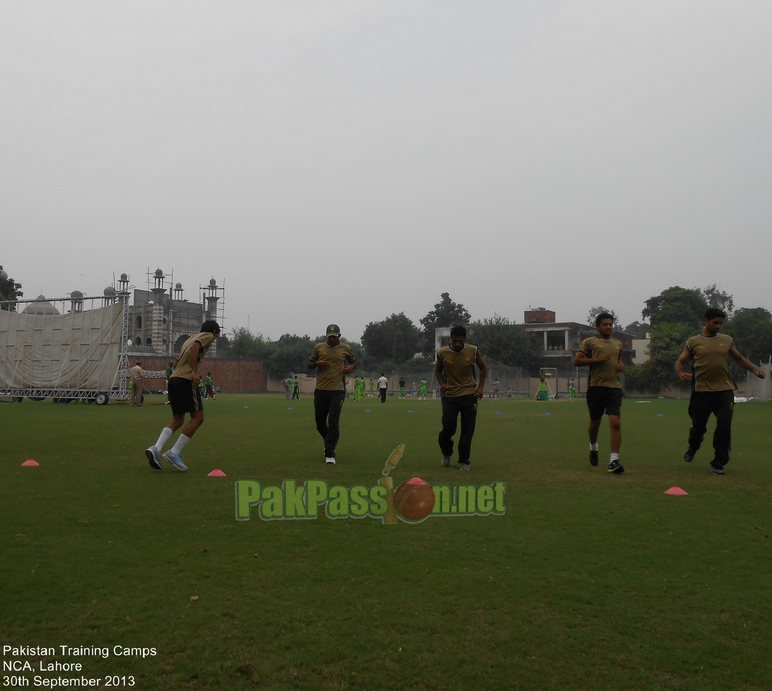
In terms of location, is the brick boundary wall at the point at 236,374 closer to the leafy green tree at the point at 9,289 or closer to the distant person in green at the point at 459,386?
the leafy green tree at the point at 9,289

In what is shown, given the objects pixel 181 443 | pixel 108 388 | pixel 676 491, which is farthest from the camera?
pixel 108 388

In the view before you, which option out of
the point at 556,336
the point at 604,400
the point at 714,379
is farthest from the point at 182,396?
the point at 556,336

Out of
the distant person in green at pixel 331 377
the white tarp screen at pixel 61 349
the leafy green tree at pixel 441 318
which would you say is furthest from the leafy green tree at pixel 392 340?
the distant person in green at pixel 331 377

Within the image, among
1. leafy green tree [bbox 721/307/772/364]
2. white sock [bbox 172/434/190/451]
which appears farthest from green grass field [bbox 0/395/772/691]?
leafy green tree [bbox 721/307/772/364]

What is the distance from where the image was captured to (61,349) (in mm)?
30922

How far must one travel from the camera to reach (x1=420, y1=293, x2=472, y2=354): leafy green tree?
116m

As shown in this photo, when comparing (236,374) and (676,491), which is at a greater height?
(236,374)

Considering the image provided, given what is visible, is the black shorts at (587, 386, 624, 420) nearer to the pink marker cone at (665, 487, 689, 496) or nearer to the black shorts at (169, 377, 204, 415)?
the pink marker cone at (665, 487, 689, 496)

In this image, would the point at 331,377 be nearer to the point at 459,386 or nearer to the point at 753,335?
the point at 459,386

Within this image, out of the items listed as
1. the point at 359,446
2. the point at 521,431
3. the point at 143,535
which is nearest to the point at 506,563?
the point at 143,535

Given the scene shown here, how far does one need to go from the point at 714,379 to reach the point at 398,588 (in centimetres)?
661

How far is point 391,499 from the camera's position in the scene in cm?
594

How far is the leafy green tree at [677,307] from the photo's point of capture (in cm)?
8881

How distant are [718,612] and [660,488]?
405 cm
